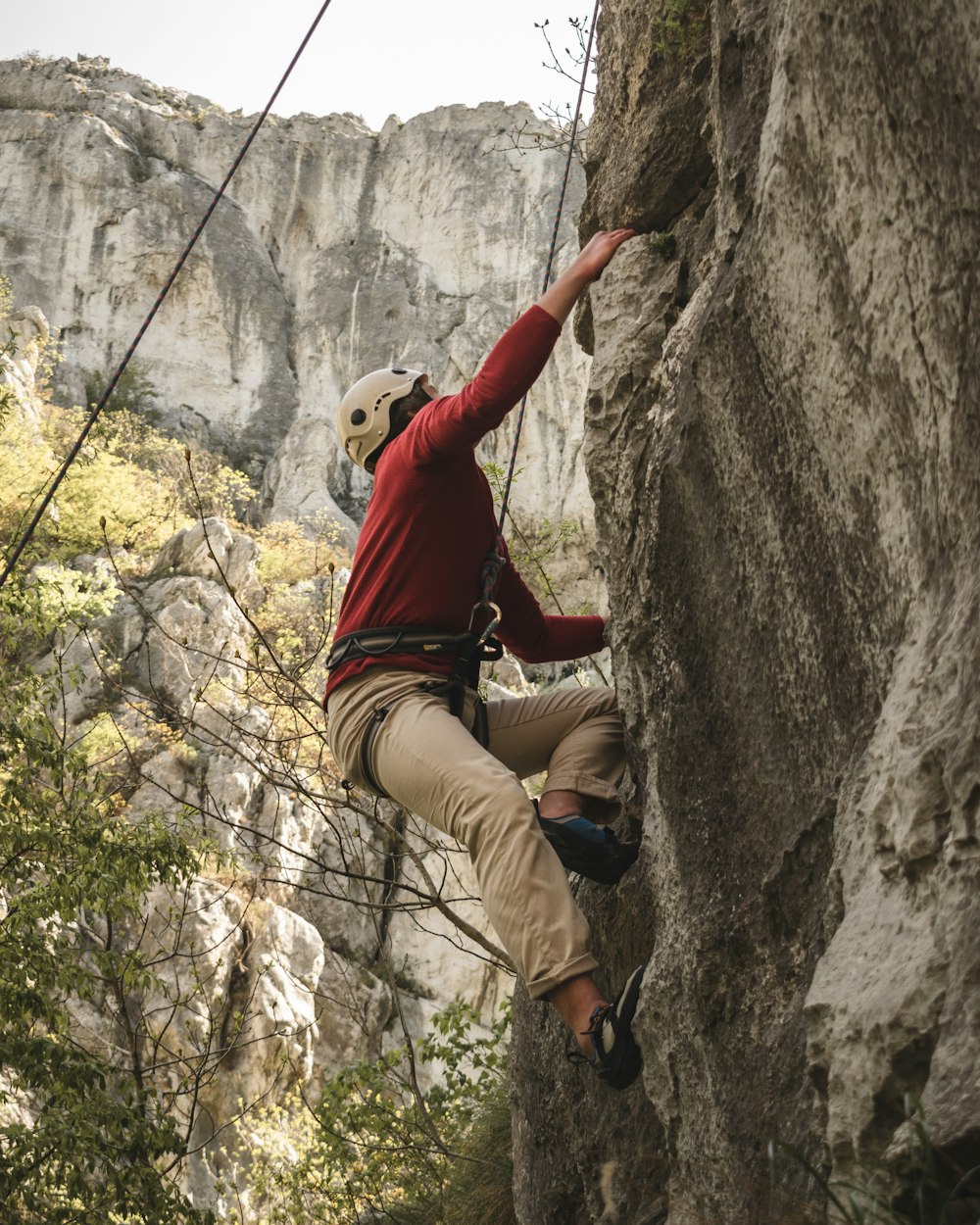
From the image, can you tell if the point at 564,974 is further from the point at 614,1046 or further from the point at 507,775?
the point at 507,775

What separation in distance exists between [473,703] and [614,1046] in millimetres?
1270

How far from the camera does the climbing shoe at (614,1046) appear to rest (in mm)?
3105

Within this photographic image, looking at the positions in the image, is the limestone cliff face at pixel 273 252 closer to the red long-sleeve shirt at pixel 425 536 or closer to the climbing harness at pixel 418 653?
the red long-sleeve shirt at pixel 425 536

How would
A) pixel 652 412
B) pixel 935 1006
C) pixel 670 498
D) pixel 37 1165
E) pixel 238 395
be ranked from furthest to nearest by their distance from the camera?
pixel 238 395, pixel 37 1165, pixel 652 412, pixel 670 498, pixel 935 1006

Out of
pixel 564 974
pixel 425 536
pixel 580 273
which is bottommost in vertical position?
pixel 564 974

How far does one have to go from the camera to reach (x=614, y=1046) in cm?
312

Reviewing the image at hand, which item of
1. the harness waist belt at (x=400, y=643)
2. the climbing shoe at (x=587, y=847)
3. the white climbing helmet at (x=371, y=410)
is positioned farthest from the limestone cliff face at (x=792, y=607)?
the white climbing helmet at (x=371, y=410)

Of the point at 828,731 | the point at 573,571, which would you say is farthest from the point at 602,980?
the point at 573,571

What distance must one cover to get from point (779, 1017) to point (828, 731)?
71 centimetres

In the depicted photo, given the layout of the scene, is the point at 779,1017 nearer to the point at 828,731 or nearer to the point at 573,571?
the point at 828,731

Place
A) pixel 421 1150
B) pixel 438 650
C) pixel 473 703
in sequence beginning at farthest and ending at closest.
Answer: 1. pixel 421 1150
2. pixel 473 703
3. pixel 438 650

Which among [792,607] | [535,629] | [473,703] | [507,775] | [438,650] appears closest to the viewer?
[792,607]

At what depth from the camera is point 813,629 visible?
2.93 m

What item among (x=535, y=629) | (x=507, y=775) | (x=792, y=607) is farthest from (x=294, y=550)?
(x=792, y=607)
